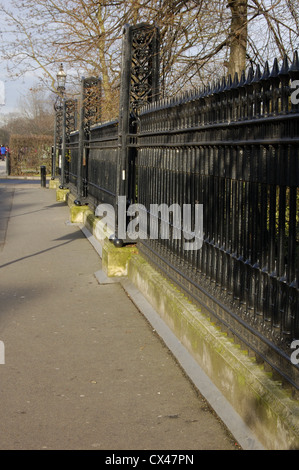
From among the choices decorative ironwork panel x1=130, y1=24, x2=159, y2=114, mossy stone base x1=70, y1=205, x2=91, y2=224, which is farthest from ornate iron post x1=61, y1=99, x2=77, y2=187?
decorative ironwork panel x1=130, y1=24, x2=159, y2=114

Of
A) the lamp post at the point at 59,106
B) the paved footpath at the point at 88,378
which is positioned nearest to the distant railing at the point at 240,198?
the paved footpath at the point at 88,378

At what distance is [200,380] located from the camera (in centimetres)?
507

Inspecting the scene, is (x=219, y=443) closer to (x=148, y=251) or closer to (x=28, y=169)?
(x=148, y=251)

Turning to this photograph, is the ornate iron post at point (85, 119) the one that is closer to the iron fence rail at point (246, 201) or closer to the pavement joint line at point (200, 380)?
the pavement joint line at point (200, 380)

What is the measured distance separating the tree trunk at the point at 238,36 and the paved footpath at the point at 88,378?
5658 mm

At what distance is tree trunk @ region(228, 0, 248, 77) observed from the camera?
12.8 meters

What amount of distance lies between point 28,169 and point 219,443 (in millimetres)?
43816

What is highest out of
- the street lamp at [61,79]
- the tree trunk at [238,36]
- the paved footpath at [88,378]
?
the street lamp at [61,79]

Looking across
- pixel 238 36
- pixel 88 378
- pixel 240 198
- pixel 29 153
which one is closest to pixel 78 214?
pixel 238 36

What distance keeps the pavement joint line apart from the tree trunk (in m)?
6.40

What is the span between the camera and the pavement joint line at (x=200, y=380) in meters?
4.07

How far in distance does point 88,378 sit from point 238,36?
933 cm

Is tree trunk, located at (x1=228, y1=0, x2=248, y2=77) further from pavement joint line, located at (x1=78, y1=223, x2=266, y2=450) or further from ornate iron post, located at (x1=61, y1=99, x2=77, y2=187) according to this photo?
ornate iron post, located at (x1=61, y1=99, x2=77, y2=187)

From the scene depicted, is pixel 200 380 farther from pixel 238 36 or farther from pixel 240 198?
pixel 238 36
